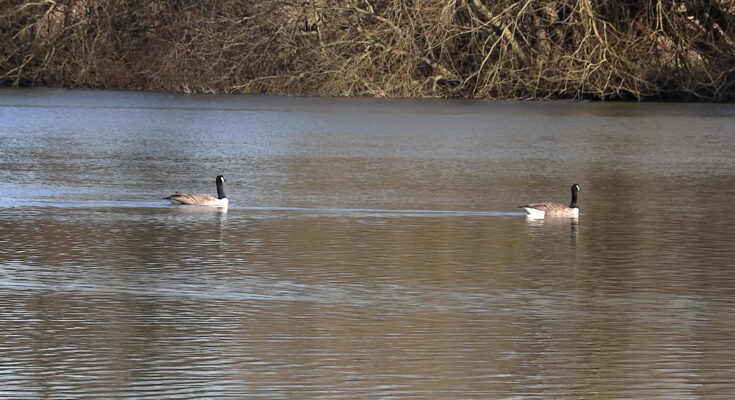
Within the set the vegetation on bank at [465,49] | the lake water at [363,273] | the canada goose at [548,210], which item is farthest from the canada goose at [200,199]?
the vegetation on bank at [465,49]

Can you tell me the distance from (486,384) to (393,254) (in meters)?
4.62

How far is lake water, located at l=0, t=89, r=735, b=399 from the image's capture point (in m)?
7.82

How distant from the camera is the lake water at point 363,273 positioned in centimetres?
782

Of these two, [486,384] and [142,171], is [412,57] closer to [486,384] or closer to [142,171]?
[142,171]

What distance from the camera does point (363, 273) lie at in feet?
36.5

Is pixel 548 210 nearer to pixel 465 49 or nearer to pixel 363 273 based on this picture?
pixel 363 273

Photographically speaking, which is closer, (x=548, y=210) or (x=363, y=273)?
(x=363, y=273)

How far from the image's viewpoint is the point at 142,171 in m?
19.3

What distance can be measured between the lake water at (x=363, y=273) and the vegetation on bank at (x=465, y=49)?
13634 millimetres

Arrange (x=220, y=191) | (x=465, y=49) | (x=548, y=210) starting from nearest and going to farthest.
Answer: (x=548, y=210) < (x=220, y=191) < (x=465, y=49)

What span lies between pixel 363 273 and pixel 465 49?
28137 mm

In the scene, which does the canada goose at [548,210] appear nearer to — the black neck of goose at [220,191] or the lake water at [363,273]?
the lake water at [363,273]

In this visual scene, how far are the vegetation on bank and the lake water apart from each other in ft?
44.7

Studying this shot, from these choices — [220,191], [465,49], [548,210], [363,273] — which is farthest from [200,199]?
[465,49]
